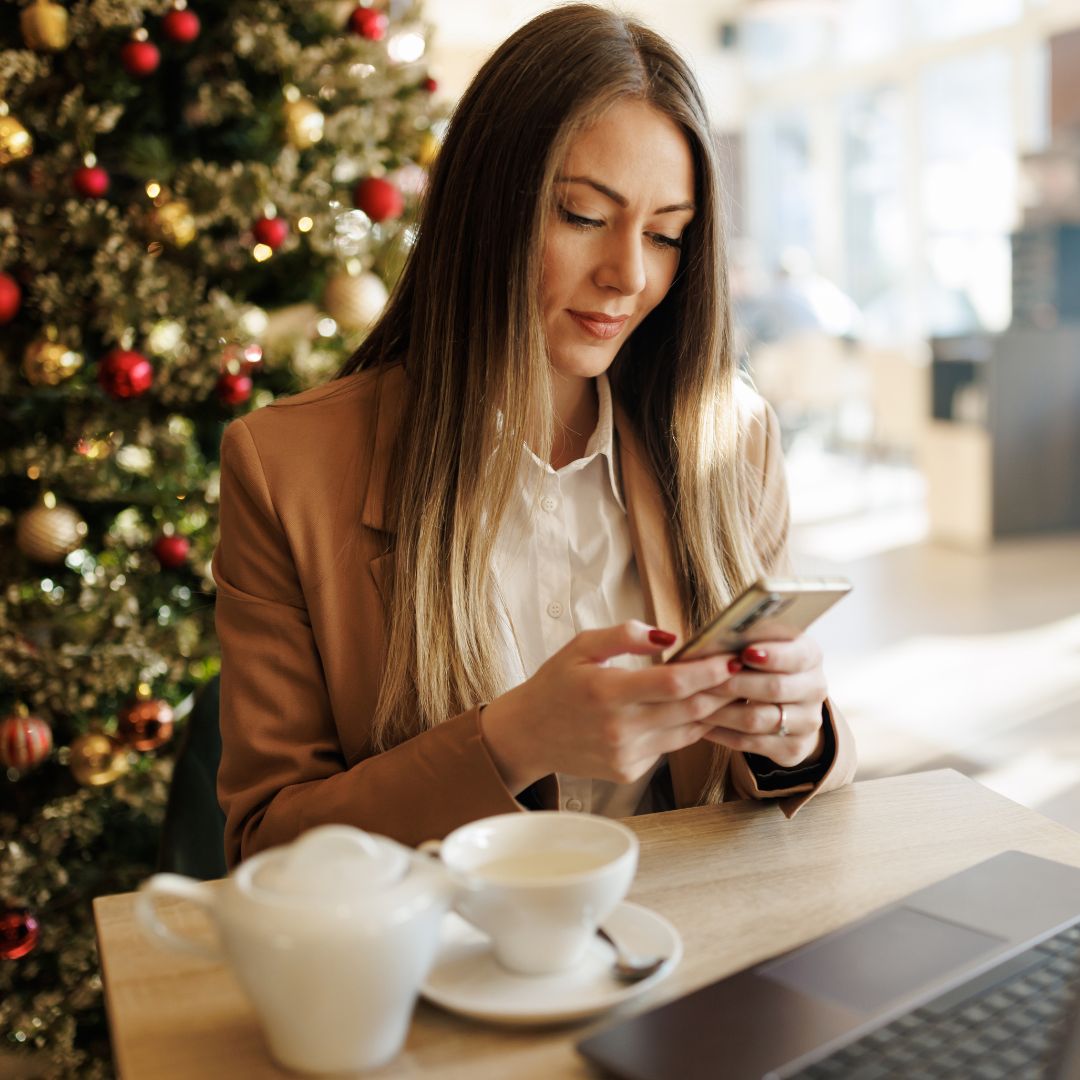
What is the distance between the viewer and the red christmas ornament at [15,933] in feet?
7.30

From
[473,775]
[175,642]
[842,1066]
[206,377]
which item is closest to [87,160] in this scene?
[206,377]

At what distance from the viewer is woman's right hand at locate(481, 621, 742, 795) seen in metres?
0.99

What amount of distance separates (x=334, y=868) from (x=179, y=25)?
1.95 meters

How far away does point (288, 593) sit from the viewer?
132 centimetres

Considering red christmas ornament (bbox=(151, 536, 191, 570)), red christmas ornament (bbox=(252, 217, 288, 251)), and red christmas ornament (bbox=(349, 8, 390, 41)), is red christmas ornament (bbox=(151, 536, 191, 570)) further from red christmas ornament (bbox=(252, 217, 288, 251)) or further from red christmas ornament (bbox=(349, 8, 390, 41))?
red christmas ornament (bbox=(349, 8, 390, 41))

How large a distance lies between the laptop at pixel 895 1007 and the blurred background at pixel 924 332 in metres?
0.87

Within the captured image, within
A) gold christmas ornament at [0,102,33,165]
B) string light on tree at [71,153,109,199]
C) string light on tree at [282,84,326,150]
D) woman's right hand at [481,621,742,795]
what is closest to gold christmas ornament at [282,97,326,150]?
string light on tree at [282,84,326,150]

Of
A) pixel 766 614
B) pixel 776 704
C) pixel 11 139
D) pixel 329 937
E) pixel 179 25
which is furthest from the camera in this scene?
pixel 179 25

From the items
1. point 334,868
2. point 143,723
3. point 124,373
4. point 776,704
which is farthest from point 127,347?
point 334,868

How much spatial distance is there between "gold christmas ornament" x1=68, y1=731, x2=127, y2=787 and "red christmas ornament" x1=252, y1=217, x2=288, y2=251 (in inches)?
36.9

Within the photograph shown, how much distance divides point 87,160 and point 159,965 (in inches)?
67.7

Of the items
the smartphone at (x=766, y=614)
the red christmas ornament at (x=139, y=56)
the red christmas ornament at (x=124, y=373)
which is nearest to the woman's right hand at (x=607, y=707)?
the smartphone at (x=766, y=614)

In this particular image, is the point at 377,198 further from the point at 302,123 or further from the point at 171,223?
the point at 171,223

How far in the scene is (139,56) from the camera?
2219 millimetres
